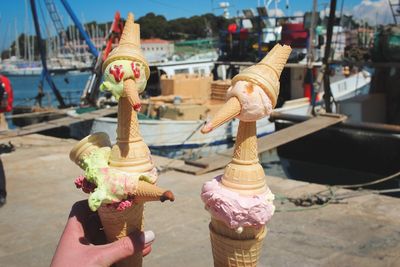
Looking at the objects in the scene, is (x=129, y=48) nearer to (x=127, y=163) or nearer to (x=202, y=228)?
(x=127, y=163)

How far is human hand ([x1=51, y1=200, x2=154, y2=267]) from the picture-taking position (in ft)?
6.10

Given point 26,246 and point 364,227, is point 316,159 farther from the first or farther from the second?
point 26,246

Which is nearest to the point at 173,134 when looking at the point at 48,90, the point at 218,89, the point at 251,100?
the point at 218,89

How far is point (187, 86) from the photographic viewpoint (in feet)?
43.0

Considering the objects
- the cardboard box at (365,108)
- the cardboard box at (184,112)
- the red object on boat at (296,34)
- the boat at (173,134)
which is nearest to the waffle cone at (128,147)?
the cardboard box at (365,108)

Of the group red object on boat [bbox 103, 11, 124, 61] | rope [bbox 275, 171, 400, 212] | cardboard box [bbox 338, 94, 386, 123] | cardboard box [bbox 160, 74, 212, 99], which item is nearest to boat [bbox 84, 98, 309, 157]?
cardboard box [bbox 160, 74, 212, 99]

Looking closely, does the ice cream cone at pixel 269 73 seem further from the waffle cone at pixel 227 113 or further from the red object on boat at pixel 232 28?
the red object on boat at pixel 232 28

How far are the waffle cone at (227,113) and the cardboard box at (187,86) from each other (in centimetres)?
1102

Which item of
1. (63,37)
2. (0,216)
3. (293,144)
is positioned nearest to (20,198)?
(0,216)

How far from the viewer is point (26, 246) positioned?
4.24 metres

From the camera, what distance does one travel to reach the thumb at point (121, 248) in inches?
74.0

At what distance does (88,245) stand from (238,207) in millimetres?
692

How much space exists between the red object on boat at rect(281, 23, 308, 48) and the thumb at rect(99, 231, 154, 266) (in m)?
12.2

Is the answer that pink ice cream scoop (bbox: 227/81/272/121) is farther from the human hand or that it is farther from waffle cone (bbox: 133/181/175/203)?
the human hand
